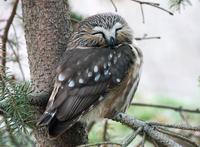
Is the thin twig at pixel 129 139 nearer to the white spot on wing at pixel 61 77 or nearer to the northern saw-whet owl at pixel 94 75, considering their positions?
the northern saw-whet owl at pixel 94 75

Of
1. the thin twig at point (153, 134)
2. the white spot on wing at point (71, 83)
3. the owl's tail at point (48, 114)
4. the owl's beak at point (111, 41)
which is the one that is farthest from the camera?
the owl's beak at point (111, 41)

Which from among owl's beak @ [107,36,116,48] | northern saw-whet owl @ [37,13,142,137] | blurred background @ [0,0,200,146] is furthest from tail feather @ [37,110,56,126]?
blurred background @ [0,0,200,146]

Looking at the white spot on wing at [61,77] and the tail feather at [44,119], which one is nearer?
the tail feather at [44,119]

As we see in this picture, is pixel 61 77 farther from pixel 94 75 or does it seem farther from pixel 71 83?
pixel 94 75

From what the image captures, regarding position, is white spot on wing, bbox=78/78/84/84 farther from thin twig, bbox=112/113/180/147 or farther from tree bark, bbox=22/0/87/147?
thin twig, bbox=112/113/180/147

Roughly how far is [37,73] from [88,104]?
0.28 m

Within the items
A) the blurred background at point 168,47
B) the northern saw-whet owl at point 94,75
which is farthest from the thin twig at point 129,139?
the blurred background at point 168,47

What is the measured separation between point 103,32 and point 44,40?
0.29 meters

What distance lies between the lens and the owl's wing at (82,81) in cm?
239

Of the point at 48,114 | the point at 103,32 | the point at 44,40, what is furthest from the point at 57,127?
the point at 103,32

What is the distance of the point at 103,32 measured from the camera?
280 cm

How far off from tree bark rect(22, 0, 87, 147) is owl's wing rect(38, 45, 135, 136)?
0.07 metres

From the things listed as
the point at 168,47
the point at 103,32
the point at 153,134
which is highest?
the point at 103,32

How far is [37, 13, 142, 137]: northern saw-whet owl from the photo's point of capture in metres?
2.42
